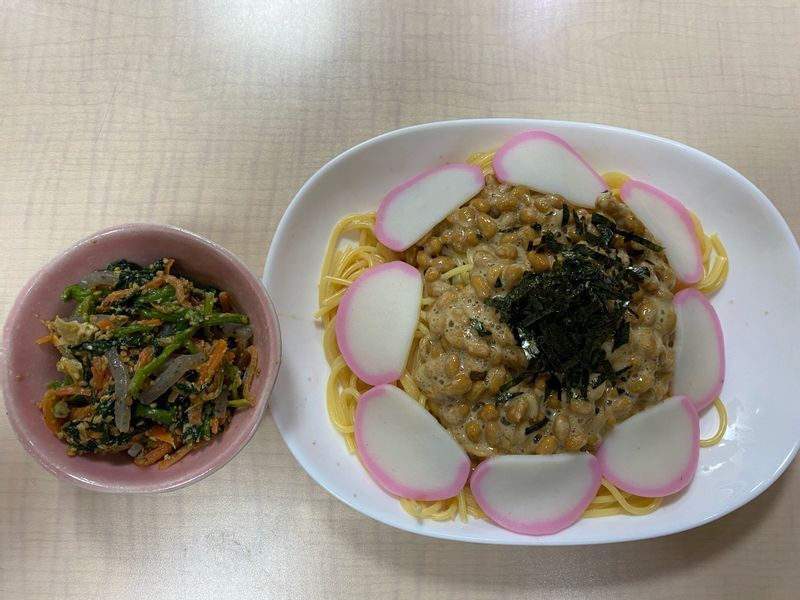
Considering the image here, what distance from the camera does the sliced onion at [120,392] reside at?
4.31ft

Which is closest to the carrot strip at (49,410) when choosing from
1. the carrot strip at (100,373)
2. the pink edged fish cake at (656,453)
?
the carrot strip at (100,373)

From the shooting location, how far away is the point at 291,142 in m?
2.00

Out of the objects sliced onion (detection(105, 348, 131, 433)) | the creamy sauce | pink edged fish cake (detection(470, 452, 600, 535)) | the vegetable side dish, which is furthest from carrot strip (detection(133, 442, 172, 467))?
pink edged fish cake (detection(470, 452, 600, 535))

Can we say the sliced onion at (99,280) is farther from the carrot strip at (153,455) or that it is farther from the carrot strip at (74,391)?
the carrot strip at (153,455)

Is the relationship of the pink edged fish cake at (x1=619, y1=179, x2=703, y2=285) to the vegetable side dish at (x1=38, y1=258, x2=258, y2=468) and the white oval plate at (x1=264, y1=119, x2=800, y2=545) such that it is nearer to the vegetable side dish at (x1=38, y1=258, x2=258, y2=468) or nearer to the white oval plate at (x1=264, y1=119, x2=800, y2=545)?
the white oval plate at (x1=264, y1=119, x2=800, y2=545)

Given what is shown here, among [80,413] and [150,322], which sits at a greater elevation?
[150,322]

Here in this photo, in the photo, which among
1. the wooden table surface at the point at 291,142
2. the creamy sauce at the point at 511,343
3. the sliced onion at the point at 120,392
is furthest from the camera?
the wooden table surface at the point at 291,142

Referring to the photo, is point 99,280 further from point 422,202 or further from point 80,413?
point 422,202

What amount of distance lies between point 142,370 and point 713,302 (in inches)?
68.6

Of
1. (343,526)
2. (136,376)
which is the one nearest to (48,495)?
(136,376)

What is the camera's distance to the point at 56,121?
78.2 inches

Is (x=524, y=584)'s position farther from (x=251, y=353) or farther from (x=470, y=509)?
(x=251, y=353)

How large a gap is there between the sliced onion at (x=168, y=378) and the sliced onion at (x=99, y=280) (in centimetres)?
28

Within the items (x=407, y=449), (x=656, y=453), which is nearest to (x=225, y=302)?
(x=407, y=449)
